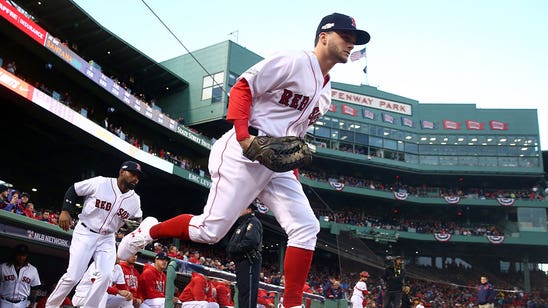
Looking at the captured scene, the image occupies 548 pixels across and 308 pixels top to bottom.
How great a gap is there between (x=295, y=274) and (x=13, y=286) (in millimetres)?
6206

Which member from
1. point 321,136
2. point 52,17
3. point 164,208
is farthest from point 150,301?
point 321,136

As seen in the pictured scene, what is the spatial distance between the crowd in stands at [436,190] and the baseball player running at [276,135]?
124 feet

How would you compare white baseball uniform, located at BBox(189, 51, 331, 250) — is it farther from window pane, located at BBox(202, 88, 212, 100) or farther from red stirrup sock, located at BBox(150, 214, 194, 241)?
window pane, located at BBox(202, 88, 212, 100)

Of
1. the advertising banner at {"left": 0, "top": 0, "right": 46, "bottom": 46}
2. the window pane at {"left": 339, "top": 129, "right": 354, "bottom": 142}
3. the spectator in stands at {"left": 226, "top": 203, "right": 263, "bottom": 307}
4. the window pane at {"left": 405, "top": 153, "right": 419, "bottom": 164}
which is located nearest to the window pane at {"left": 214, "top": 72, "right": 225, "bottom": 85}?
the window pane at {"left": 339, "top": 129, "right": 354, "bottom": 142}

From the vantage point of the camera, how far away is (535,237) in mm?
40281

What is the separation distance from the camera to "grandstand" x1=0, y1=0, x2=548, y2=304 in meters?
22.7

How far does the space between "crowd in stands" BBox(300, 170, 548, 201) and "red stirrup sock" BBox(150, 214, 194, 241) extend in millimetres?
37757

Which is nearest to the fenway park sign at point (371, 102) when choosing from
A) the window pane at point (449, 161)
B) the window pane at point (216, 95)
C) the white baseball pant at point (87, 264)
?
the window pane at point (449, 161)

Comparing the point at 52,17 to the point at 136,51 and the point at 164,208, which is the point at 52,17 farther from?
the point at 164,208

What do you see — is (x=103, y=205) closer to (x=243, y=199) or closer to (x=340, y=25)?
(x=243, y=199)

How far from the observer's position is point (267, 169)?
319 centimetres

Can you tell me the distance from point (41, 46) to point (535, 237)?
38926 millimetres

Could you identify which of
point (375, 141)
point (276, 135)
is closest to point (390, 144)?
point (375, 141)

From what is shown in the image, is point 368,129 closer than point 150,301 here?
No
